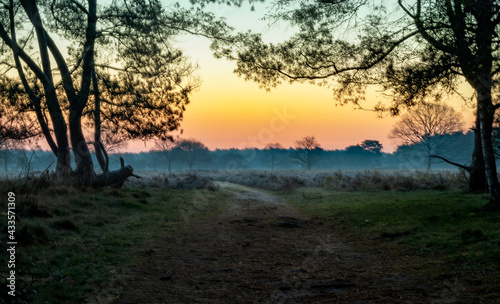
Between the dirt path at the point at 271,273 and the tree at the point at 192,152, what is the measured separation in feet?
290

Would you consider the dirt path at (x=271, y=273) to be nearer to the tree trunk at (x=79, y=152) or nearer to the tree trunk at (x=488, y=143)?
the tree trunk at (x=488, y=143)

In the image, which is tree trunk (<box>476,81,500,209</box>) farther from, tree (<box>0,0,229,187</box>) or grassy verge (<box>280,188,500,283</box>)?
tree (<box>0,0,229,187</box>)

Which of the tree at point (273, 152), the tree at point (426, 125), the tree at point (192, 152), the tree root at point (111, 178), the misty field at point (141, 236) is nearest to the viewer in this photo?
the misty field at point (141, 236)

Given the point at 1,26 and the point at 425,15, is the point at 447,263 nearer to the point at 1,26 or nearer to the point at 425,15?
the point at 425,15

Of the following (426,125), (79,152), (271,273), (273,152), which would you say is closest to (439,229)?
(271,273)

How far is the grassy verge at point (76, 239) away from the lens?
5137 millimetres

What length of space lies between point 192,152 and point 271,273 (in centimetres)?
9572

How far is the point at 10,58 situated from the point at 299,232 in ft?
52.5

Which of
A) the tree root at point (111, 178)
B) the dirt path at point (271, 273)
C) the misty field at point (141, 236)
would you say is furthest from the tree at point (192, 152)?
→ the dirt path at point (271, 273)

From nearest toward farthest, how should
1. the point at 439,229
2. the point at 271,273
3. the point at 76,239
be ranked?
the point at 271,273
the point at 76,239
the point at 439,229

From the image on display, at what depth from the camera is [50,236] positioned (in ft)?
25.0

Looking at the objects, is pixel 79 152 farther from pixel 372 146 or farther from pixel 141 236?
pixel 372 146

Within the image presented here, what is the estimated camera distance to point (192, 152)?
100 metres

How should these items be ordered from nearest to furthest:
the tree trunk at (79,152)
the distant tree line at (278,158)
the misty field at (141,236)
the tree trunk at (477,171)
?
1. the misty field at (141,236)
2. the tree trunk at (79,152)
3. the tree trunk at (477,171)
4. the distant tree line at (278,158)
